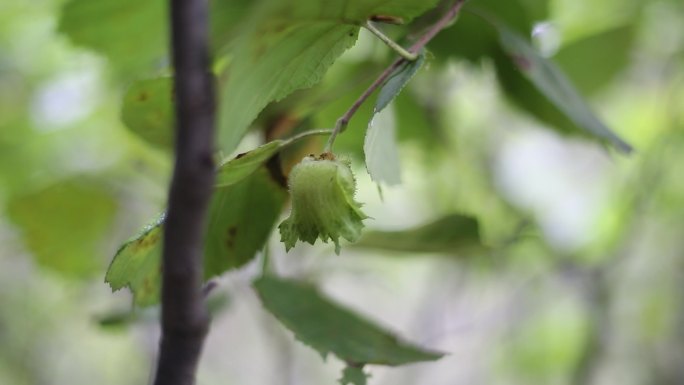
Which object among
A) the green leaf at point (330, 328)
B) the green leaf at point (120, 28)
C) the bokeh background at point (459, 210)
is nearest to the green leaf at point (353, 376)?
the green leaf at point (330, 328)

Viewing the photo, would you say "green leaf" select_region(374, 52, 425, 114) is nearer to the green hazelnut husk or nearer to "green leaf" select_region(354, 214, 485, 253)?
the green hazelnut husk

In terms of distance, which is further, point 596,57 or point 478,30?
point 596,57

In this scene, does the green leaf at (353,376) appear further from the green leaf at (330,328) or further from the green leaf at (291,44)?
the green leaf at (291,44)

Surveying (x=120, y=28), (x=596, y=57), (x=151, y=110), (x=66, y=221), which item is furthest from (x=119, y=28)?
(x=596, y=57)

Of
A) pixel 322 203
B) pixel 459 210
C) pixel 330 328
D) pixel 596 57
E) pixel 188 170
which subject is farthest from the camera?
pixel 459 210

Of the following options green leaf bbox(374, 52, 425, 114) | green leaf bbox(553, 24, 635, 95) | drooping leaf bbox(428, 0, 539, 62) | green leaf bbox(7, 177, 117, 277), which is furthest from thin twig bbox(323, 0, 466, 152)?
green leaf bbox(7, 177, 117, 277)

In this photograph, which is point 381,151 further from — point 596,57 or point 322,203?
point 596,57
